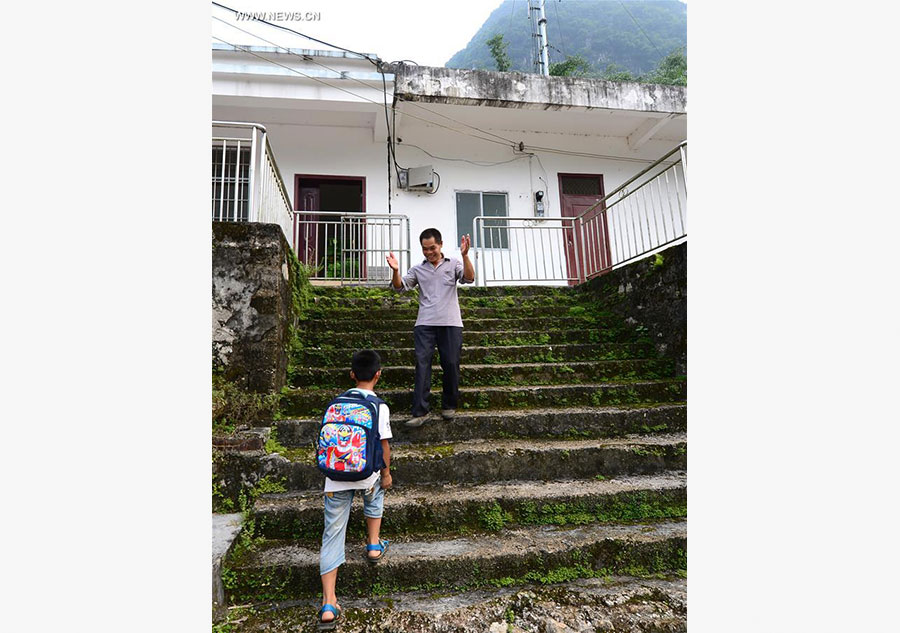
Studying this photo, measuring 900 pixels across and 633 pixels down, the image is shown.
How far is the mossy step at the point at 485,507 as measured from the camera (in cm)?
263

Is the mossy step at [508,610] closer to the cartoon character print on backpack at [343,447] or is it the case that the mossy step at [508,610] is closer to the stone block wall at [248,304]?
the cartoon character print on backpack at [343,447]

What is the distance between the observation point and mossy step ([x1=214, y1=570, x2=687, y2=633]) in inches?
80.6

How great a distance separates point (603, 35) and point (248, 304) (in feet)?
140

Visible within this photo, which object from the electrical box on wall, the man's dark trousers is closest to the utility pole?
the electrical box on wall

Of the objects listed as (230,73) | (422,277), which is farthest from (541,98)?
(422,277)

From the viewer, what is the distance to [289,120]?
7.94m

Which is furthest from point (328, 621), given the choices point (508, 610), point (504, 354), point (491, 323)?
point (491, 323)

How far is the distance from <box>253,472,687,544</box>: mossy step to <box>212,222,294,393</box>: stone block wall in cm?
95

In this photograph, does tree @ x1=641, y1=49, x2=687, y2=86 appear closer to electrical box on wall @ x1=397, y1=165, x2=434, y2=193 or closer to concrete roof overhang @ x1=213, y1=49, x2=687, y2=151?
concrete roof overhang @ x1=213, y1=49, x2=687, y2=151

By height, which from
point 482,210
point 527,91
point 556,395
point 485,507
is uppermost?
point 527,91

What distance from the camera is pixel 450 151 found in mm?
8492

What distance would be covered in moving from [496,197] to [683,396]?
5582mm

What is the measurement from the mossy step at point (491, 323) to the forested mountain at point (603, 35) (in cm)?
2999

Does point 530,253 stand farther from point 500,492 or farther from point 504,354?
point 500,492
